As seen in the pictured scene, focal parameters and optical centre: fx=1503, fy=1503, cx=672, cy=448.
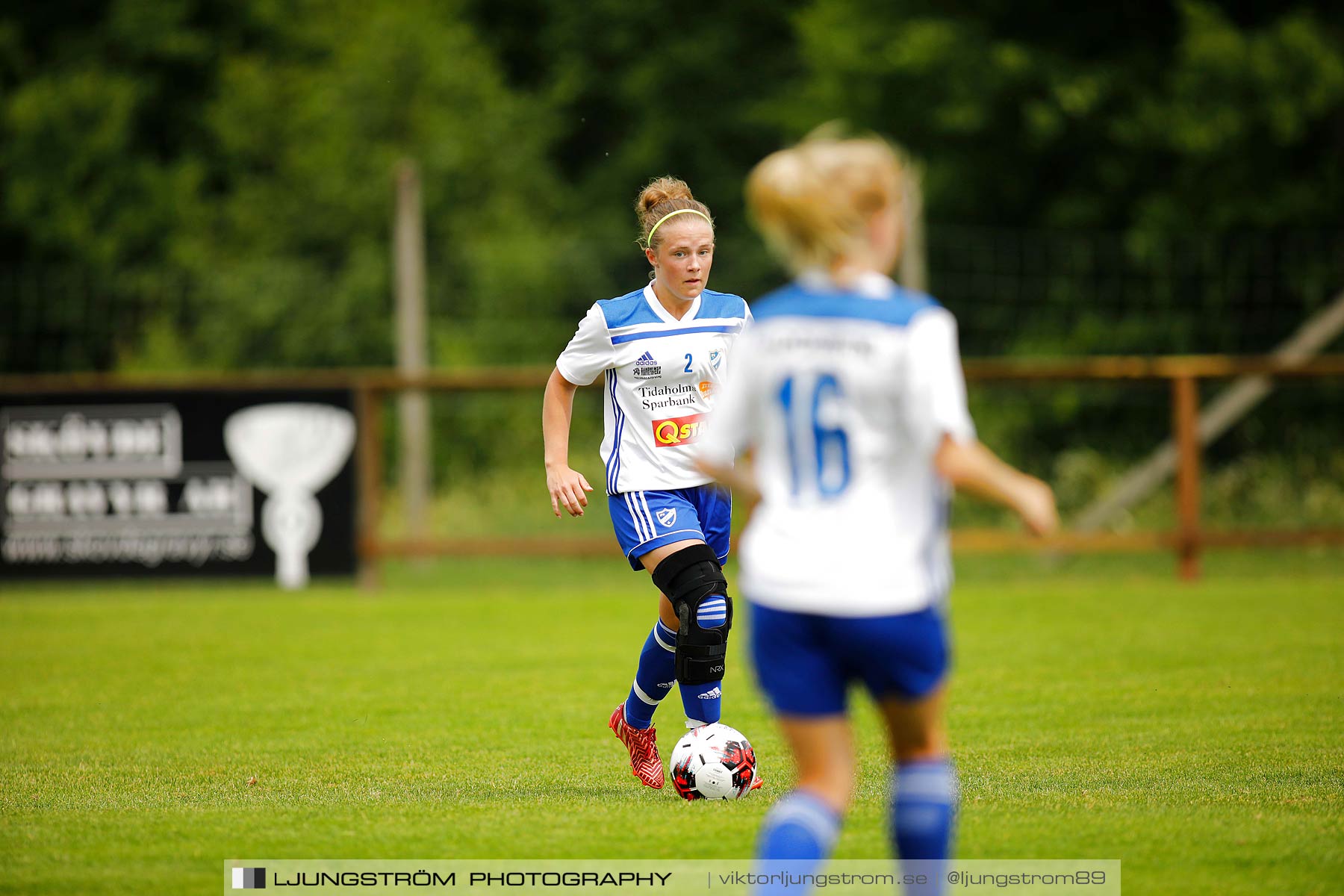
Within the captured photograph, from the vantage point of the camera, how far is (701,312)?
17.9 ft

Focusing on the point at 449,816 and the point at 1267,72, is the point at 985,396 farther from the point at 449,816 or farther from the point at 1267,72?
the point at 449,816

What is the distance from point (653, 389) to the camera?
17.7 feet

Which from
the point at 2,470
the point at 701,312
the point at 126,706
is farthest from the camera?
the point at 2,470

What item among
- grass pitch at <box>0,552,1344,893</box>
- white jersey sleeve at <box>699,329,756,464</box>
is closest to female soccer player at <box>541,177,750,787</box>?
grass pitch at <box>0,552,1344,893</box>

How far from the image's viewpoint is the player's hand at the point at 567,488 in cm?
521

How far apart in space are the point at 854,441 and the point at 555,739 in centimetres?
354

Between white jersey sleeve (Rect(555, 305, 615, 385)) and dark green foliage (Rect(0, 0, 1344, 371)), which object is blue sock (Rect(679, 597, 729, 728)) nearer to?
white jersey sleeve (Rect(555, 305, 615, 385))

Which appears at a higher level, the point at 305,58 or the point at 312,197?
A: the point at 305,58

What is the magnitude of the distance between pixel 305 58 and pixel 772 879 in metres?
27.5

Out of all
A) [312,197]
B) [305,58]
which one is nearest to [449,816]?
[312,197]

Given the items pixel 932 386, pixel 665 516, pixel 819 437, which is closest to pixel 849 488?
pixel 819 437

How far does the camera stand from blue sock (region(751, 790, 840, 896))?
2.99m

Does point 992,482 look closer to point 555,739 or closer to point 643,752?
point 643,752

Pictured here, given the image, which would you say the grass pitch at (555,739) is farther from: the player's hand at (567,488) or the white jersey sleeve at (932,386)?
the white jersey sleeve at (932,386)
